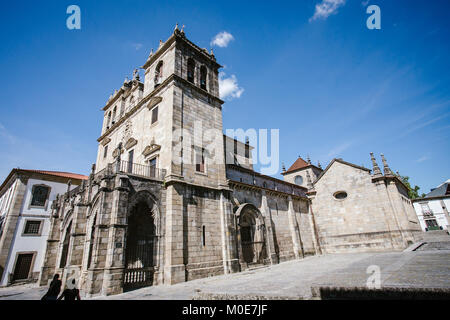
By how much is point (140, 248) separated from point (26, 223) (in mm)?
14858

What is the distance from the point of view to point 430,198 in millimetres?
39812

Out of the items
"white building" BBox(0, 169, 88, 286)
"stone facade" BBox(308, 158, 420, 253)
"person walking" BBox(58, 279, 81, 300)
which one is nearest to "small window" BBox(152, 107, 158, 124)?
"white building" BBox(0, 169, 88, 286)

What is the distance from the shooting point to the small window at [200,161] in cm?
1569

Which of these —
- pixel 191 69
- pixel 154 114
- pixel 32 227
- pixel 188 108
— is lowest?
pixel 32 227

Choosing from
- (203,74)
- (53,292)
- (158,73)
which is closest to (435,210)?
(203,74)

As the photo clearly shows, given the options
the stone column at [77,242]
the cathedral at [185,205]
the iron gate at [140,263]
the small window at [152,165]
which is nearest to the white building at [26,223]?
the cathedral at [185,205]

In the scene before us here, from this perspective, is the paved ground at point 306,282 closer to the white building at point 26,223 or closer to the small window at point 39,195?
the white building at point 26,223

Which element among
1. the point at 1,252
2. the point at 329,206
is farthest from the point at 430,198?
the point at 1,252

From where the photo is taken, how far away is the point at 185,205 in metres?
13.9

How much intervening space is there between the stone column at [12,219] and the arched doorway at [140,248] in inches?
514

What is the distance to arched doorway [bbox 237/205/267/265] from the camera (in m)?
17.0

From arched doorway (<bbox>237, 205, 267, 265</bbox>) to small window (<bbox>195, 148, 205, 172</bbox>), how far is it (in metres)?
4.22

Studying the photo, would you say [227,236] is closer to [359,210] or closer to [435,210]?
[359,210]

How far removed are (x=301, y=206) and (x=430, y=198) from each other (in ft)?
103
